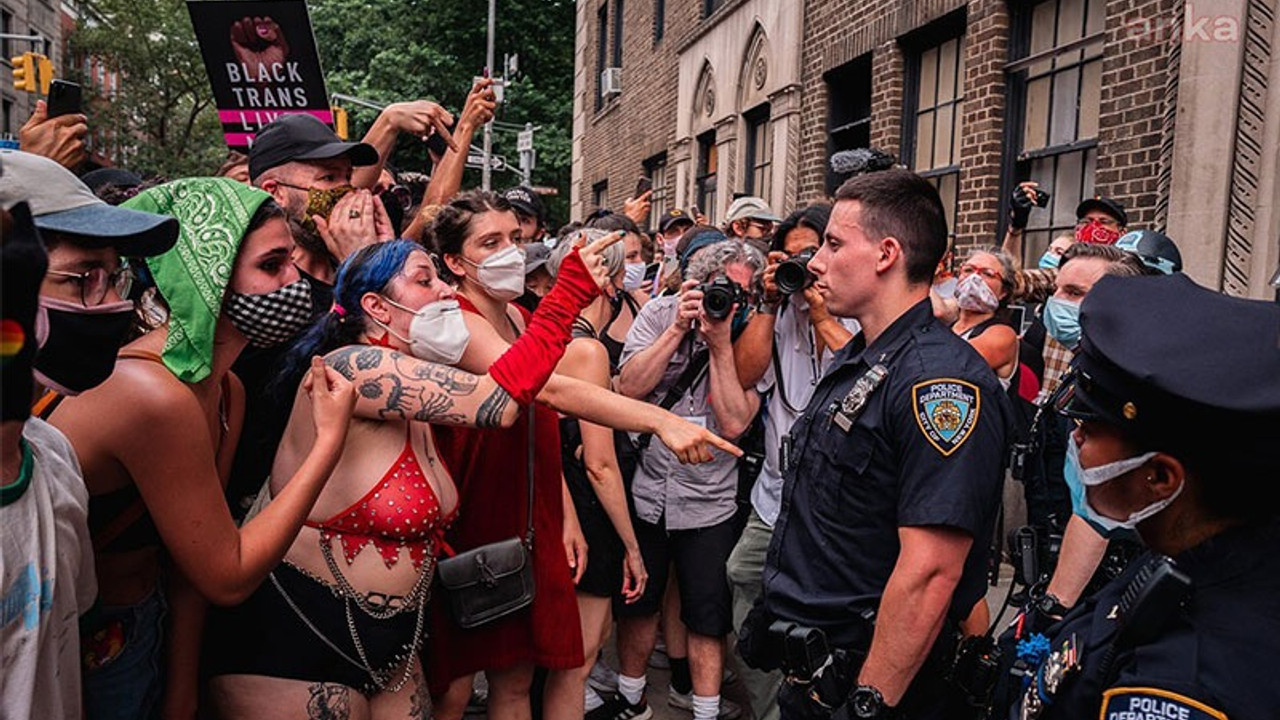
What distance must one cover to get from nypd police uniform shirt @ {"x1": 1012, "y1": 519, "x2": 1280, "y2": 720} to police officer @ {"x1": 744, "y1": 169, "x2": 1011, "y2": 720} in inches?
28.4

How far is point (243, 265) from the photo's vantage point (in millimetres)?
2160

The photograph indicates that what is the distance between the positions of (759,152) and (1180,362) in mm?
10520

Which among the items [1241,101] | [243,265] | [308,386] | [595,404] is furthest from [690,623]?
[1241,101]

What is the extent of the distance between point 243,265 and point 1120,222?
16.5 ft

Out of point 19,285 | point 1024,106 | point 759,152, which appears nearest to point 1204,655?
point 19,285

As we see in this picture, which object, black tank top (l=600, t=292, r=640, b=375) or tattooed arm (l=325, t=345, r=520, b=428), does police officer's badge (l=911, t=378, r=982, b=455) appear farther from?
black tank top (l=600, t=292, r=640, b=375)

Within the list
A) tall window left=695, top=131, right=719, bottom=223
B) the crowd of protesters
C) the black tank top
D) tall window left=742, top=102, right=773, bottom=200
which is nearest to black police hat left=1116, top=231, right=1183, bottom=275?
the crowd of protesters

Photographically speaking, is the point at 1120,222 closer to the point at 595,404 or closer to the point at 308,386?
the point at 595,404

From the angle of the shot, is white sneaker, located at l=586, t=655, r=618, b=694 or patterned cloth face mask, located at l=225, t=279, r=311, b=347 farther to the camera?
white sneaker, located at l=586, t=655, r=618, b=694

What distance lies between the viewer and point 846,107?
9.52 m

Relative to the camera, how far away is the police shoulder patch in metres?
1.24

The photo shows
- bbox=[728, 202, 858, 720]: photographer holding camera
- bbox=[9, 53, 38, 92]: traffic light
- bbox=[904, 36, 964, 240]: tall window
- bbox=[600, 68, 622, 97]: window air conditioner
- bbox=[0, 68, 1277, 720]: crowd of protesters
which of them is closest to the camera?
bbox=[0, 68, 1277, 720]: crowd of protesters

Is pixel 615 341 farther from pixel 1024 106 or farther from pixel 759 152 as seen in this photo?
pixel 759 152

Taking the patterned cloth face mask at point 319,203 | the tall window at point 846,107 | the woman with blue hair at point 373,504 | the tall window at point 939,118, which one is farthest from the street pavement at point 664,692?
the tall window at point 846,107
